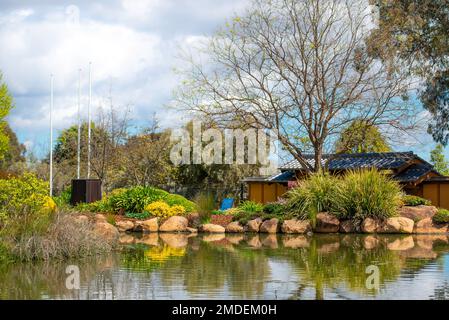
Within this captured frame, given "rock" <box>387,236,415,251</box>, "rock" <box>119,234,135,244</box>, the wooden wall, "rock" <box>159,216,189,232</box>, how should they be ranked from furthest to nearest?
the wooden wall < "rock" <box>159,216,189,232</box> < "rock" <box>119,234,135,244</box> < "rock" <box>387,236,415,251</box>

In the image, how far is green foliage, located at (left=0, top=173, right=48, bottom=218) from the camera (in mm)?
15375

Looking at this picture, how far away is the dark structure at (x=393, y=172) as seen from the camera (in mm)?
31734

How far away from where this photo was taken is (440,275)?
488 inches

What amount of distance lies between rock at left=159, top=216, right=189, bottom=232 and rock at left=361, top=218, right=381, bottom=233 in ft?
20.9

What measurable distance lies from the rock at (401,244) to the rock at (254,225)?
205 inches

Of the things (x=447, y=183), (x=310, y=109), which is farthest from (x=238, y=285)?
(x=447, y=183)

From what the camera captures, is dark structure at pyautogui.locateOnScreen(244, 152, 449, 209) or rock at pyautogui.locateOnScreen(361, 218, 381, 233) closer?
rock at pyautogui.locateOnScreen(361, 218, 381, 233)

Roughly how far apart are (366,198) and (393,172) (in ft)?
31.5

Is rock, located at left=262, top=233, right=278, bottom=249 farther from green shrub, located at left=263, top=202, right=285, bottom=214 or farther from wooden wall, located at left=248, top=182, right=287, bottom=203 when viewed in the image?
wooden wall, located at left=248, top=182, right=287, bottom=203

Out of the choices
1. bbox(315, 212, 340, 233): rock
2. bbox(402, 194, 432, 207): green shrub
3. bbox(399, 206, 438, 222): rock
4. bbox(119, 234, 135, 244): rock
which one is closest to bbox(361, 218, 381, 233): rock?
bbox(315, 212, 340, 233): rock

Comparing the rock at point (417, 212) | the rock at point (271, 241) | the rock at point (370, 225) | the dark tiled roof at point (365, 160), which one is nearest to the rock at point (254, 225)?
the rock at point (271, 241)
